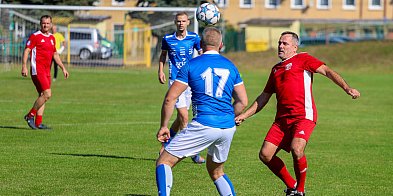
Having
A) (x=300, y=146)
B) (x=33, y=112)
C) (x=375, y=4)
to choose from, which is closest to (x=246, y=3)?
(x=375, y=4)

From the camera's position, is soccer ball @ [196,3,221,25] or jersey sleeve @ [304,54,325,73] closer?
jersey sleeve @ [304,54,325,73]

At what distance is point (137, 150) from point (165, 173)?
19.6 ft

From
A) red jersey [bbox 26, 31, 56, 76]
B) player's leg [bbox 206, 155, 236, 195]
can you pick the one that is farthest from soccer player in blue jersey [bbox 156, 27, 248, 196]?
red jersey [bbox 26, 31, 56, 76]

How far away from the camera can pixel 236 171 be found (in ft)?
40.5

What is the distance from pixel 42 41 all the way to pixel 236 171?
21.4 ft

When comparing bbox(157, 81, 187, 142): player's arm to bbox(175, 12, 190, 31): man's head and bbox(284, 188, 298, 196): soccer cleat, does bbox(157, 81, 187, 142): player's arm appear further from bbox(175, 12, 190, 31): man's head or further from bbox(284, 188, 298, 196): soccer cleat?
bbox(175, 12, 190, 31): man's head

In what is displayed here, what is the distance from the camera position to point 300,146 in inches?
389

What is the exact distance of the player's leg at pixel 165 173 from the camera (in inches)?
334

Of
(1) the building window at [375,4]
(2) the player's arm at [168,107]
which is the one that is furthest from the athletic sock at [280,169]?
(1) the building window at [375,4]

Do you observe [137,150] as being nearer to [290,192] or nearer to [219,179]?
[290,192]

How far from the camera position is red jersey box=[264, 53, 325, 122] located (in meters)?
10.0

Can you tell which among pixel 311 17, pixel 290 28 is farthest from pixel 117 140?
pixel 311 17

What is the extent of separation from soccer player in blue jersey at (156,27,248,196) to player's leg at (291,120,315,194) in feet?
4.91

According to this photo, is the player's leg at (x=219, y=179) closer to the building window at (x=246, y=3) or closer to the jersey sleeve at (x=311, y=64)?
the jersey sleeve at (x=311, y=64)
